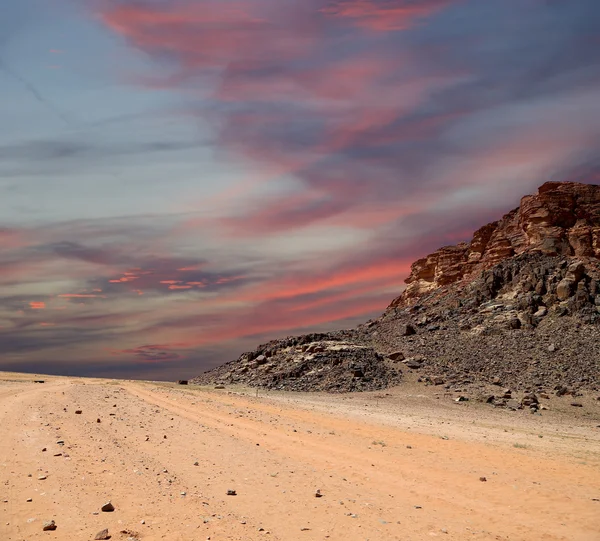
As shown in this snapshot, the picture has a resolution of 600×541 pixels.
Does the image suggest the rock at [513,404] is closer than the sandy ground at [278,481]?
No

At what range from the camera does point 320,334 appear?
83.6m

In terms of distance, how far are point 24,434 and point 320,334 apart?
67030 mm

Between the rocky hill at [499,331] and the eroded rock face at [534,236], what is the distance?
0.81 feet

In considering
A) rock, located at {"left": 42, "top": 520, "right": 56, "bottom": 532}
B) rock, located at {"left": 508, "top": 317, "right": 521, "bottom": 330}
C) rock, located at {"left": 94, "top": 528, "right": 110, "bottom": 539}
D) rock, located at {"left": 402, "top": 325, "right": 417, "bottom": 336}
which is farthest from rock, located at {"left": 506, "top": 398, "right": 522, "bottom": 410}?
rock, located at {"left": 42, "top": 520, "right": 56, "bottom": 532}

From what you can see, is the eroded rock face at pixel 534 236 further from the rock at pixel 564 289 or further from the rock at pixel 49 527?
the rock at pixel 49 527

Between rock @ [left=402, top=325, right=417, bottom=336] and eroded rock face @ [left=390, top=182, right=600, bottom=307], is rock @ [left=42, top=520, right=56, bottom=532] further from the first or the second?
eroded rock face @ [left=390, top=182, right=600, bottom=307]

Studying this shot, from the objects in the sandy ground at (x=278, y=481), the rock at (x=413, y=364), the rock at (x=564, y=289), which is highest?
the rock at (x=564, y=289)

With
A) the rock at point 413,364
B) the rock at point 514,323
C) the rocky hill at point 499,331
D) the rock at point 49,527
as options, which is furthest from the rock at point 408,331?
the rock at point 49,527

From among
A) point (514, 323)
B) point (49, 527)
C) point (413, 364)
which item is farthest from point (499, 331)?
point (49, 527)

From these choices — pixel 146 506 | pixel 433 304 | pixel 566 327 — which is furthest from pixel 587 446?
pixel 433 304

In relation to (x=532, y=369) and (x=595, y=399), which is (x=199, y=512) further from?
(x=532, y=369)

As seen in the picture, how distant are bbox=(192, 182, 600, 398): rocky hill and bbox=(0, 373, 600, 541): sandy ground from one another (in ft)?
98.6

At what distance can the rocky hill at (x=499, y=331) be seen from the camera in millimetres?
60281

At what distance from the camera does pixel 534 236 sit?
9869cm
